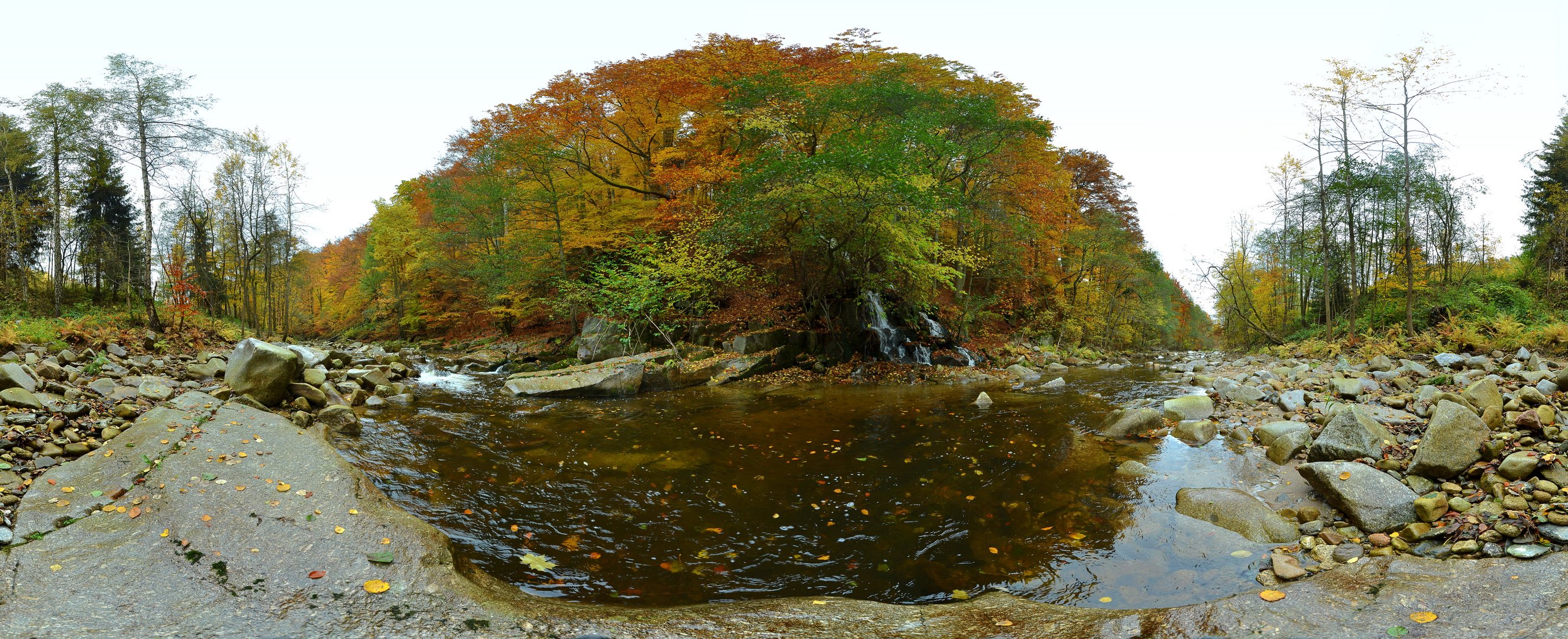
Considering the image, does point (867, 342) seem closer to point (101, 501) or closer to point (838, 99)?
point (838, 99)

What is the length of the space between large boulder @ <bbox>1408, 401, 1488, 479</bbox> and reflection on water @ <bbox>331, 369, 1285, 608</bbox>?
142 cm

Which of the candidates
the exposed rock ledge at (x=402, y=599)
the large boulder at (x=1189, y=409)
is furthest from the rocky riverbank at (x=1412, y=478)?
the large boulder at (x=1189, y=409)

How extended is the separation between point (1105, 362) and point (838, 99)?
15526 millimetres

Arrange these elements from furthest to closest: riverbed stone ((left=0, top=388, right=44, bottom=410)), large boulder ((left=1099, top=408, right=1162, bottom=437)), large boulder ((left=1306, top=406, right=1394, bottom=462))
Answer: large boulder ((left=1099, top=408, right=1162, bottom=437)) < large boulder ((left=1306, top=406, right=1394, bottom=462)) < riverbed stone ((left=0, top=388, right=44, bottom=410))

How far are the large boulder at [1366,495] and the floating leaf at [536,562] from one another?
5.32 m

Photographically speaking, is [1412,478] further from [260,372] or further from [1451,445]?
[260,372]

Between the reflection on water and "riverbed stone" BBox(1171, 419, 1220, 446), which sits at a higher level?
"riverbed stone" BBox(1171, 419, 1220, 446)

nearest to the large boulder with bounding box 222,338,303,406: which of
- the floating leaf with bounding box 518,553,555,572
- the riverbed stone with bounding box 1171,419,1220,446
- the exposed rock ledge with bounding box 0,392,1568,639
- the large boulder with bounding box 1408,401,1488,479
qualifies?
the exposed rock ledge with bounding box 0,392,1568,639

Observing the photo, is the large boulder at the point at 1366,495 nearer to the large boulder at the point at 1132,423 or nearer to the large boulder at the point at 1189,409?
the large boulder at the point at 1132,423

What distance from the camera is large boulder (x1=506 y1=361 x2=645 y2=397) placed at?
10672mm

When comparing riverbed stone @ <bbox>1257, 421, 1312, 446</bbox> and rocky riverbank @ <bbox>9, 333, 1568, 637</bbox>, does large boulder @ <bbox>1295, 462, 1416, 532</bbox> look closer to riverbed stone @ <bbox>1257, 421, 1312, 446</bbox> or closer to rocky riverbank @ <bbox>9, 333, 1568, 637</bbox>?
rocky riverbank @ <bbox>9, 333, 1568, 637</bbox>

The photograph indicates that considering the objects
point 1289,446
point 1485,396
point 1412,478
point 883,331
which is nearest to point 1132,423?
point 1289,446

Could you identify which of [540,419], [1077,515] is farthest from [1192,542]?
[540,419]

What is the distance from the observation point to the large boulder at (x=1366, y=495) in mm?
3658
